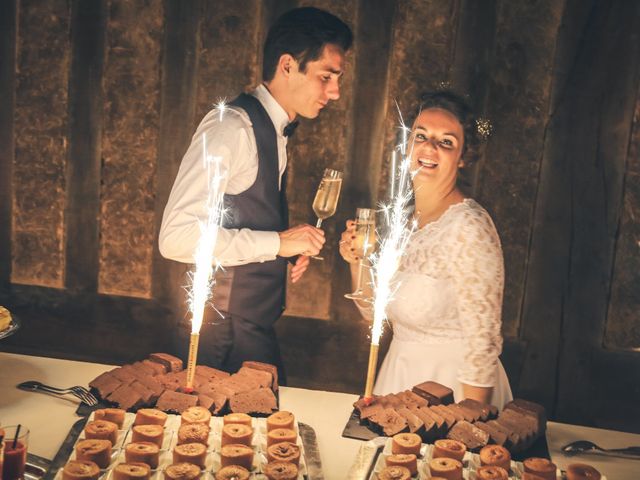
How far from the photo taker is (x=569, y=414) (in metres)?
4.82

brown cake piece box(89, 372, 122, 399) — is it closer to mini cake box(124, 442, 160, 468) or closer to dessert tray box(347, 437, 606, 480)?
mini cake box(124, 442, 160, 468)

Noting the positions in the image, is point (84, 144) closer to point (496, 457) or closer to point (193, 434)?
point (193, 434)

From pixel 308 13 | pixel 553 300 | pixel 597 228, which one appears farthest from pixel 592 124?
pixel 308 13

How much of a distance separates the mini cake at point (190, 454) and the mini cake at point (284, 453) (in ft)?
0.62

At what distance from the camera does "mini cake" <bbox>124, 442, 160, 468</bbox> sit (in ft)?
7.48

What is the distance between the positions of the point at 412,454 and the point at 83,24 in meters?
3.55

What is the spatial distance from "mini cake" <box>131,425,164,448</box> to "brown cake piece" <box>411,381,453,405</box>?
94 centimetres

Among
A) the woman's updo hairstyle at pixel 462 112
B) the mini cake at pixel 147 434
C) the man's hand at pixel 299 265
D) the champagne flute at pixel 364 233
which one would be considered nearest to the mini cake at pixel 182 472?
the mini cake at pixel 147 434

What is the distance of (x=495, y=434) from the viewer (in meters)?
2.59

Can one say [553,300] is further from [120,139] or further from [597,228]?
[120,139]

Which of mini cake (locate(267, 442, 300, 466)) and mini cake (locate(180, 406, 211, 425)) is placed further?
mini cake (locate(180, 406, 211, 425))

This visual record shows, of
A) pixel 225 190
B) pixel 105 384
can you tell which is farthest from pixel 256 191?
pixel 105 384

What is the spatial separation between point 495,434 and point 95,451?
1.21 metres

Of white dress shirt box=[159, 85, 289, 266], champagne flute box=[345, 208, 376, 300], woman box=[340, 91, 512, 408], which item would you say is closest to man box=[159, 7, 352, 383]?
white dress shirt box=[159, 85, 289, 266]
